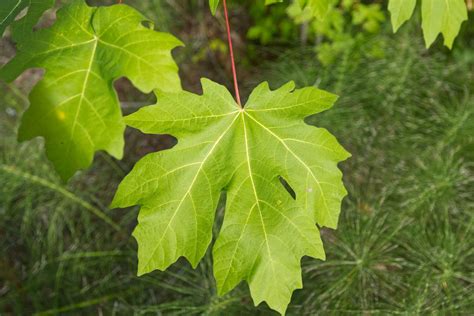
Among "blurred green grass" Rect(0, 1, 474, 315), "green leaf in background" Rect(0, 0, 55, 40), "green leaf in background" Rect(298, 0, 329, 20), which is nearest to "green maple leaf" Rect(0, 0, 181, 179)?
"green leaf in background" Rect(0, 0, 55, 40)

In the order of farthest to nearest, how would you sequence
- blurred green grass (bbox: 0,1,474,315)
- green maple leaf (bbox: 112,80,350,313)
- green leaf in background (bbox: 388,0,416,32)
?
blurred green grass (bbox: 0,1,474,315), green leaf in background (bbox: 388,0,416,32), green maple leaf (bbox: 112,80,350,313)

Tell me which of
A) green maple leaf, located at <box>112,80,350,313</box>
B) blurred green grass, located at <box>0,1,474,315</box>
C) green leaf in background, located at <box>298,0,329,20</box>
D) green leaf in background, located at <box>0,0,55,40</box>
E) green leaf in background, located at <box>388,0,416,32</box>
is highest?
green leaf in background, located at <box>0,0,55,40</box>

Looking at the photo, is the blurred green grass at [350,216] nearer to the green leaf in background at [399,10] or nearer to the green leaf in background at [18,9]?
the green leaf in background at [399,10]

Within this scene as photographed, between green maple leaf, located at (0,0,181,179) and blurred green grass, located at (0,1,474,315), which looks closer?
green maple leaf, located at (0,0,181,179)

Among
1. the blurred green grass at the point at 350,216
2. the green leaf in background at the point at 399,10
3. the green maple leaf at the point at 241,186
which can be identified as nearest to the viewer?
the green maple leaf at the point at 241,186

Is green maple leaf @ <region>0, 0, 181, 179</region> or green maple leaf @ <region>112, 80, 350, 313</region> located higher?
green maple leaf @ <region>0, 0, 181, 179</region>

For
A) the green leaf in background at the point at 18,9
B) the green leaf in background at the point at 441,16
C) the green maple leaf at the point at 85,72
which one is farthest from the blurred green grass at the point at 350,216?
the green leaf in background at the point at 18,9

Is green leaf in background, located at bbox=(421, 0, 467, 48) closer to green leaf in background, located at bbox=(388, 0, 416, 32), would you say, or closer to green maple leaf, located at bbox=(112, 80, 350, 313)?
green leaf in background, located at bbox=(388, 0, 416, 32)
